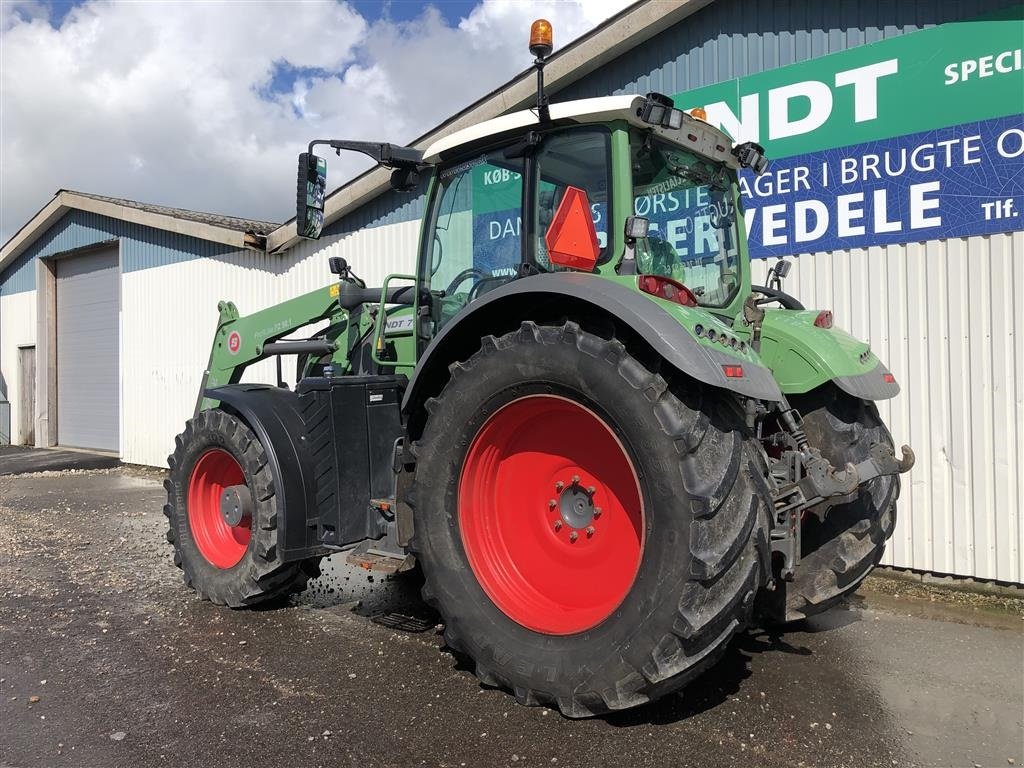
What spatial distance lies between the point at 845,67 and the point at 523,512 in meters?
4.46

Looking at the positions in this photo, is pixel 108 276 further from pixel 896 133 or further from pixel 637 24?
pixel 896 133

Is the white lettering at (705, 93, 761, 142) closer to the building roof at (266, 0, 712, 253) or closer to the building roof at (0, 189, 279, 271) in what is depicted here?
the building roof at (266, 0, 712, 253)

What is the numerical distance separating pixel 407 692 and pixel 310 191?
2508 millimetres

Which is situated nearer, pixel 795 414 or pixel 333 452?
pixel 795 414

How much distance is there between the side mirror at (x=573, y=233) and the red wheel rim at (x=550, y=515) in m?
0.63

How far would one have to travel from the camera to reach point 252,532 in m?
4.51

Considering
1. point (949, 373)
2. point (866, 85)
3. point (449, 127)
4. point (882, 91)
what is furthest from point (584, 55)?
point (949, 373)

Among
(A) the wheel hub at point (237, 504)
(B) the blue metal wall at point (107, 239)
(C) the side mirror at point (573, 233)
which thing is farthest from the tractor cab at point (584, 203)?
(B) the blue metal wall at point (107, 239)

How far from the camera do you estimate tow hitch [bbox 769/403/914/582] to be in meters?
3.14

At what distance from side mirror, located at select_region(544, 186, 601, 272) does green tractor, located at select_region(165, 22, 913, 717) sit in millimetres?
15

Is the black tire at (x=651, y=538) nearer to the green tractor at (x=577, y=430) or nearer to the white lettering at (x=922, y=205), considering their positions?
the green tractor at (x=577, y=430)

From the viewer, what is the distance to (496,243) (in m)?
3.90

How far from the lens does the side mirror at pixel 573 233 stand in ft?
10.8

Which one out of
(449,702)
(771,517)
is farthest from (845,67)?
(449,702)
